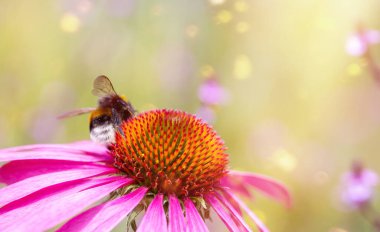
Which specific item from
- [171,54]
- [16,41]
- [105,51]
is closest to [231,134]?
[171,54]

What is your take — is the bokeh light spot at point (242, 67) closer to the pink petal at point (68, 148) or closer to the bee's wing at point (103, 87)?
the pink petal at point (68, 148)

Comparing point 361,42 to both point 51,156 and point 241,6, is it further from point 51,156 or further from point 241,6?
point 51,156

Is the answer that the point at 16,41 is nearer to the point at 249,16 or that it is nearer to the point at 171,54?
the point at 171,54

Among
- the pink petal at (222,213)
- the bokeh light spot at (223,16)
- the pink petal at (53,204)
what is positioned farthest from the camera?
the bokeh light spot at (223,16)

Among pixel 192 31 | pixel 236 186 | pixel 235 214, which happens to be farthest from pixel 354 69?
pixel 235 214

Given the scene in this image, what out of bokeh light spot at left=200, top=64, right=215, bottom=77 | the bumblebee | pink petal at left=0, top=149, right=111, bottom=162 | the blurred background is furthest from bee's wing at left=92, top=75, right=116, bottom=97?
bokeh light spot at left=200, top=64, right=215, bottom=77

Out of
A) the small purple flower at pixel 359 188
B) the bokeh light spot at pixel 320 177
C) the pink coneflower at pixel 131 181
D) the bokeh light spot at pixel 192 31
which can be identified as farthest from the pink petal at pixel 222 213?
the bokeh light spot at pixel 192 31
